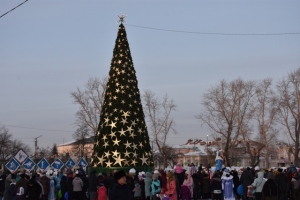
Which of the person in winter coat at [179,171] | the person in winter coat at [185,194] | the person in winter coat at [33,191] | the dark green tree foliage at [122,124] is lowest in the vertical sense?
the person in winter coat at [185,194]

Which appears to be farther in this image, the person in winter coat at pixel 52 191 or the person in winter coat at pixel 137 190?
the person in winter coat at pixel 52 191

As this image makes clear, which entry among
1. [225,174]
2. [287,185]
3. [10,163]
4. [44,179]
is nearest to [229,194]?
[225,174]

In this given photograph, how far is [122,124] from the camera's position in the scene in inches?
1078

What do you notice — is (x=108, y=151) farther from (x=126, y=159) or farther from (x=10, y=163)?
(x=10, y=163)

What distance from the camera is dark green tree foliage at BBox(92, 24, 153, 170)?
27.0 meters

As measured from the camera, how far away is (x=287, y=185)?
934 inches

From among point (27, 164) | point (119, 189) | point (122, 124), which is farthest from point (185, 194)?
point (119, 189)

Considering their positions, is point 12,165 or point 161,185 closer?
point 161,185

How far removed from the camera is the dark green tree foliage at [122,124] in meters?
27.0

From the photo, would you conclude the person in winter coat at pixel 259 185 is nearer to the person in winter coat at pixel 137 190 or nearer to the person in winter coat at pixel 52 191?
the person in winter coat at pixel 137 190

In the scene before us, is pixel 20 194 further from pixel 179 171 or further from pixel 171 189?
pixel 179 171

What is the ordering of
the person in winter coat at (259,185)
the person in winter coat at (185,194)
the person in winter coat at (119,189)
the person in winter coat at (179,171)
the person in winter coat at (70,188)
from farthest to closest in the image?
the person in winter coat at (179,171) < the person in winter coat at (70,188) < the person in winter coat at (185,194) < the person in winter coat at (259,185) < the person in winter coat at (119,189)

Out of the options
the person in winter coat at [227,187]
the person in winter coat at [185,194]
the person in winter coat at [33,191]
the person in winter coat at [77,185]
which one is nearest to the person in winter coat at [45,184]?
the person in winter coat at [77,185]

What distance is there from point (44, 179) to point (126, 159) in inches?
191
